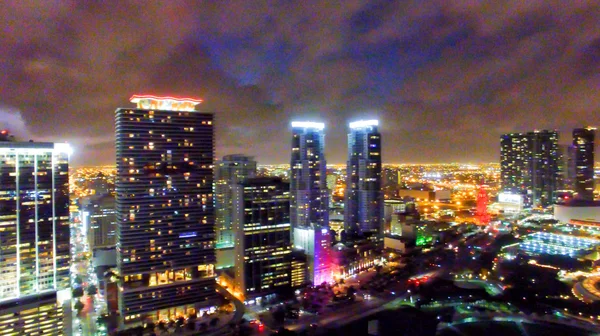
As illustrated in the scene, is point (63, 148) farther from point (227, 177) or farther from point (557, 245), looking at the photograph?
point (557, 245)

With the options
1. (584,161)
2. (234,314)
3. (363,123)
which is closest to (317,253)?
(234,314)

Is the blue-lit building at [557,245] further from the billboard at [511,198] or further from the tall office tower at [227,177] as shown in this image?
the tall office tower at [227,177]

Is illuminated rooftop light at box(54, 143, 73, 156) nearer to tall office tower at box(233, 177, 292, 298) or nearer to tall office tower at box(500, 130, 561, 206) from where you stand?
tall office tower at box(233, 177, 292, 298)

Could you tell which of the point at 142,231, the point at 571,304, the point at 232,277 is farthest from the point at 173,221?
the point at 571,304

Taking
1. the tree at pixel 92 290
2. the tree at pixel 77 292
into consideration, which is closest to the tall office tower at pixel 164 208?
the tree at pixel 92 290

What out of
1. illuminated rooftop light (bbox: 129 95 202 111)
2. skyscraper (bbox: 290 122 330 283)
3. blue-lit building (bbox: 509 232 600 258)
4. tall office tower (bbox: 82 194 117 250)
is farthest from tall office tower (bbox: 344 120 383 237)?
tall office tower (bbox: 82 194 117 250)

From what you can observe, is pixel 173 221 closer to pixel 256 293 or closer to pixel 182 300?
pixel 182 300
